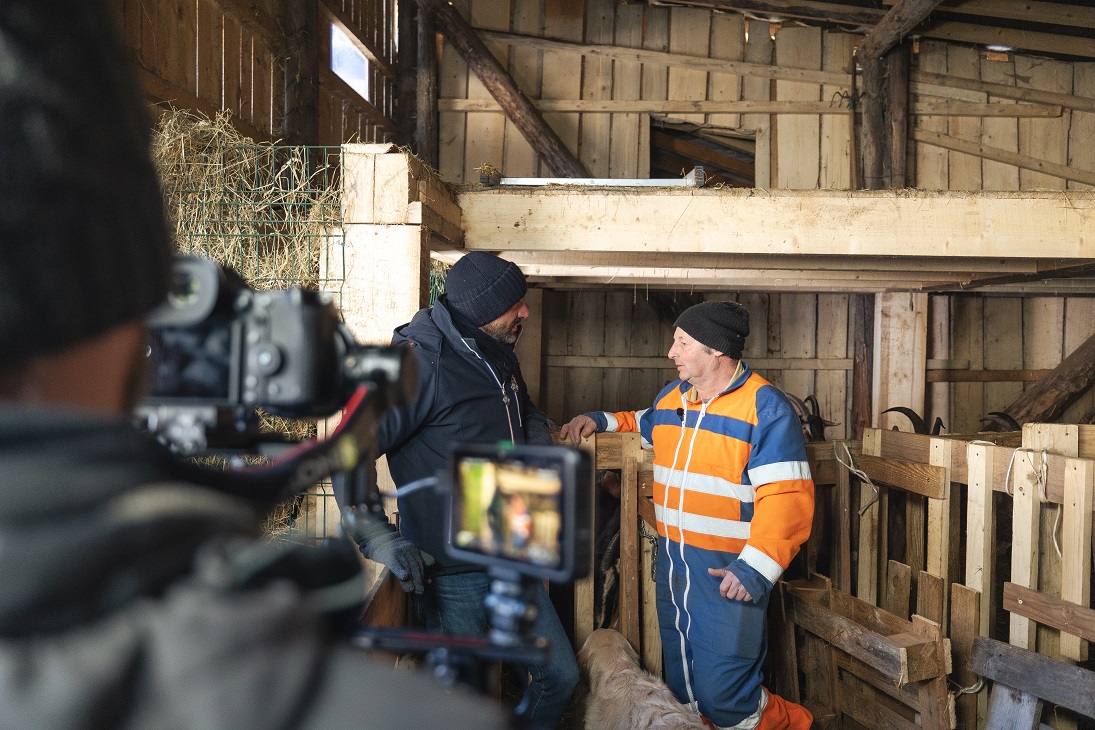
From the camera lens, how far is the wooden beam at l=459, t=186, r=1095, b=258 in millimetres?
3154

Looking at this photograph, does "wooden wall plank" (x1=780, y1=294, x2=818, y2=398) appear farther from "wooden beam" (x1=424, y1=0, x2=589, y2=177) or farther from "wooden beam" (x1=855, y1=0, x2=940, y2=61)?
"wooden beam" (x1=424, y1=0, x2=589, y2=177)

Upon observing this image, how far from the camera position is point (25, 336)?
508mm

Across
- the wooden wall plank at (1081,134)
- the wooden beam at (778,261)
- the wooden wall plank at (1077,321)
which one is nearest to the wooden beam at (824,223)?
the wooden beam at (778,261)

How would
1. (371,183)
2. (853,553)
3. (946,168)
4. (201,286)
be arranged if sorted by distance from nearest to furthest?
(201,286) → (371,183) → (853,553) → (946,168)

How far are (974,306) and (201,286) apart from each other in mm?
8570

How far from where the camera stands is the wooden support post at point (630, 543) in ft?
12.5

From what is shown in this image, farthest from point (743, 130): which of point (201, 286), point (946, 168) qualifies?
point (201, 286)

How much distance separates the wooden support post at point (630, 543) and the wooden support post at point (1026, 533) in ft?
5.33

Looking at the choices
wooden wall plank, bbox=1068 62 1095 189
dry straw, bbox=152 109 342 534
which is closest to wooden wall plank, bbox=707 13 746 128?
wooden wall plank, bbox=1068 62 1095 189

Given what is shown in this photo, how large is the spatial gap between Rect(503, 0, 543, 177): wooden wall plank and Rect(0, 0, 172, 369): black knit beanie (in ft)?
23.7

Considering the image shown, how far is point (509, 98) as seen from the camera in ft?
23.5

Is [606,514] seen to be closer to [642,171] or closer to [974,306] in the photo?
[642,171]

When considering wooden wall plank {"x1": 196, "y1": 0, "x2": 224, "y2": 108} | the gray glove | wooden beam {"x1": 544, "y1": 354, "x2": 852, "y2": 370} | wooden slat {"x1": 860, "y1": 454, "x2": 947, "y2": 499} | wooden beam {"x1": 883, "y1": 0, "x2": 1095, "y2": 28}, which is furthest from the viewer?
wooden beam {"x1": 544, "y1": 354, "x2": 852, "y2": 370}

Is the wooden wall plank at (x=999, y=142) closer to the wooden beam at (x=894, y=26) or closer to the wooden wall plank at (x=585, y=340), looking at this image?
the wooden beam at (x=894, y=26)
